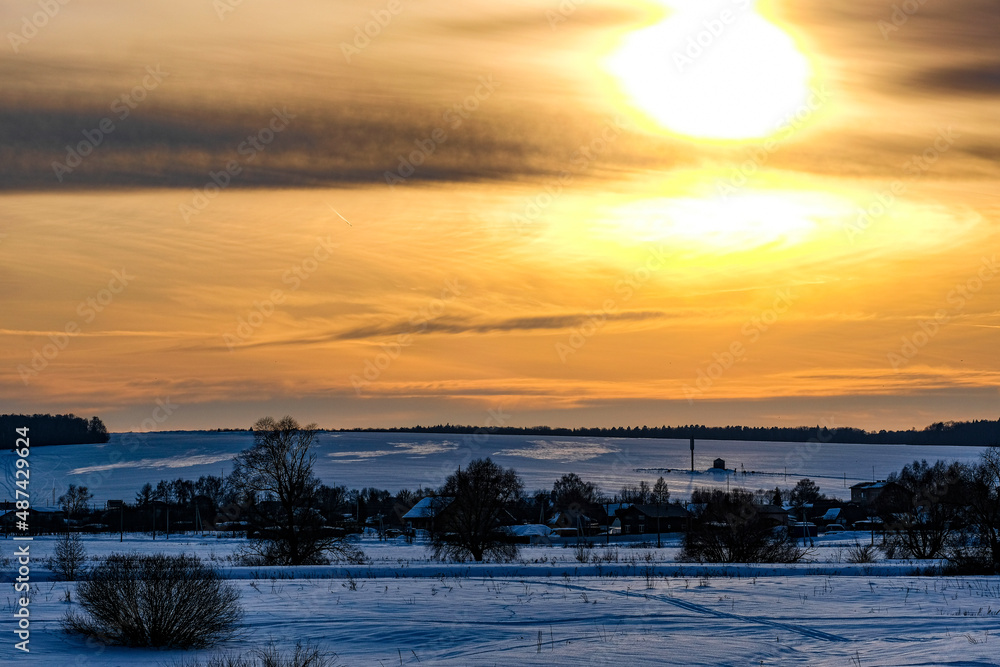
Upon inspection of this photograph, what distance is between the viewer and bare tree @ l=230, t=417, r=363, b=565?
52.3 meters

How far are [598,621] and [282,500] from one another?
1402 inches

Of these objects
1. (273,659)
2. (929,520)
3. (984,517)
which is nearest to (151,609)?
(273,659)

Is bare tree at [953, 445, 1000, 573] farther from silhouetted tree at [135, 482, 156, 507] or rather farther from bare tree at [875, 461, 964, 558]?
silhouetted tree at [135, 482, 156, 507]

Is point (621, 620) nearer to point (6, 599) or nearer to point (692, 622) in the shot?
point (692, 622)

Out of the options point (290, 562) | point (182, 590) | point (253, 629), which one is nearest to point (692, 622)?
point (253, 629)

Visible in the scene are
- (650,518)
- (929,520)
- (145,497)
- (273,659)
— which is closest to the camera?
(273,659)

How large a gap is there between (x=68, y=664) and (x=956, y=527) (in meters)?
55.4

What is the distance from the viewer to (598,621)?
21234 mm

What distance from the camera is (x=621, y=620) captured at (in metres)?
21.3

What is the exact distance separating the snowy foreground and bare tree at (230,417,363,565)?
19052 millimetres

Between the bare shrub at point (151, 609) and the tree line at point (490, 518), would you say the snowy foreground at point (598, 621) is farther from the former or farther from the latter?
the tree line at point (490, 518)

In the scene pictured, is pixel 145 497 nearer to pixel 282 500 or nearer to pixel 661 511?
pixel 661 511

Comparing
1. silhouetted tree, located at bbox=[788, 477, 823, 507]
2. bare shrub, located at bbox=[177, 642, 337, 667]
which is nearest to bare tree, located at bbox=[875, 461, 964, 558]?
bare shrub, located at bbox=[177, 642, 337, 667]

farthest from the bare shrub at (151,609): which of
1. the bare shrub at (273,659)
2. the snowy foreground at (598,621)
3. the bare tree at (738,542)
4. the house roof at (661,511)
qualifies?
the house roof at (661,511)
